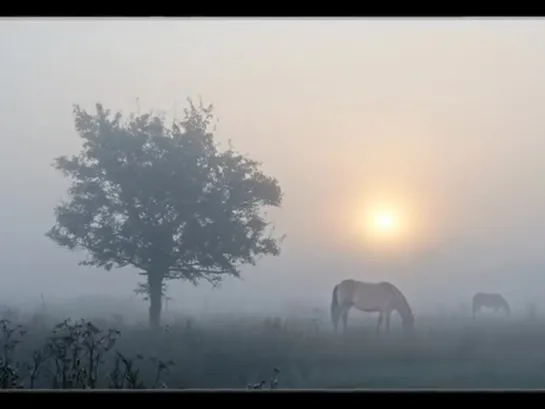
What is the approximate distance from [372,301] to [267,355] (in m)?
0.32

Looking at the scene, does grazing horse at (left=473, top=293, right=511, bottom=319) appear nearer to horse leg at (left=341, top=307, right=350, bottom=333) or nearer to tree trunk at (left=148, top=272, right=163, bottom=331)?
horse leg at (left=341, top=307, right=350, bottom=333)

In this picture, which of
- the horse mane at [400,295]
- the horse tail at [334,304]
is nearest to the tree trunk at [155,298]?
the horse tail at [334,304]

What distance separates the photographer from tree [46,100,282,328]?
2.05 metres

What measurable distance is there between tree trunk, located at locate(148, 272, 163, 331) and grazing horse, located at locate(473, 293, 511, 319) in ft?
2.85

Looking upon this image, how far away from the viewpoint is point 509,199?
2064 millimetres

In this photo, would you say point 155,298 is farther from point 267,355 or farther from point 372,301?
point 372,301

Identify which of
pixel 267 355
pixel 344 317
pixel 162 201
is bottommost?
pixel 267 355

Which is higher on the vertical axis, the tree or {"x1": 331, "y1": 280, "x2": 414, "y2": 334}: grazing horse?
the tree

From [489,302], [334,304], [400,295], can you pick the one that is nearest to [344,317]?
[334,304]

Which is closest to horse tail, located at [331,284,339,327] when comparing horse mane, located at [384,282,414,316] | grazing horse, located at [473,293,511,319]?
horse mane, located at [384,282,414,316]

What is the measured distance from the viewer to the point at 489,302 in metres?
2.01

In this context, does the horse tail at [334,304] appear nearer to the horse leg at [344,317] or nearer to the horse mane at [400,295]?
the horse leg at [344,317]
